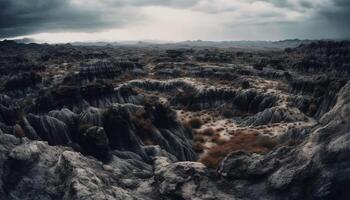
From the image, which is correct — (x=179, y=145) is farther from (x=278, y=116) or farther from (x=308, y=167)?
(x=308, y=167)

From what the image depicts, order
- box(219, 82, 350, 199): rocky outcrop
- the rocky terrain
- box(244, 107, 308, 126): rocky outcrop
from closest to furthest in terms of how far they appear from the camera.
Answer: box(219, 82, 350, 199): rocky outcrop < the rocky terrain < box(244, 107, 308, 126): rocky outcrop

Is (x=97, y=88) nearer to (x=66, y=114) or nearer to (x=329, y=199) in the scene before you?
(x=66, y=114)

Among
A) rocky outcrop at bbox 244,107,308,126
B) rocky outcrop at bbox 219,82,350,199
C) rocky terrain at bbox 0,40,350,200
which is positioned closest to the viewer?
rocky outcrop at bbox 219,82,350,199

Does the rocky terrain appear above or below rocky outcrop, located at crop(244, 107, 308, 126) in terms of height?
above

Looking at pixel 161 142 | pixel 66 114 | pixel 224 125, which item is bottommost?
pixel 224 125

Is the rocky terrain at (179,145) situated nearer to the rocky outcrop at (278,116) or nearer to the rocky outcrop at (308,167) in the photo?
the rocky outcrop at (308,167)

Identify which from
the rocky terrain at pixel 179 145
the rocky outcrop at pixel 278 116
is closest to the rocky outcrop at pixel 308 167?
the rocky terrain at pixel 179 145

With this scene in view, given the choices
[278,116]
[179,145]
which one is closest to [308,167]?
[179,145]

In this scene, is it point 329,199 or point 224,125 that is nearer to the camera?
point 329,199

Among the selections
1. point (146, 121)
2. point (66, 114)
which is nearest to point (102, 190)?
point (66, 114)

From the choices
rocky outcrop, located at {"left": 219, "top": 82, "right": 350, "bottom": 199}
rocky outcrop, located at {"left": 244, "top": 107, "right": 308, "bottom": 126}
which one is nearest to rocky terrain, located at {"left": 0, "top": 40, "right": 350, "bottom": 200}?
Answer: rocky outcrop, located at {"left": 219, "top": 82, "right": 350, "bottom": 199}

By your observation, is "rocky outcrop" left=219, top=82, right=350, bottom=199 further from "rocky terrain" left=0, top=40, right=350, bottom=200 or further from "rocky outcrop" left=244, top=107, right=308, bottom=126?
"rocky outcrop" left=244, top=107, right=308, bottom=126
